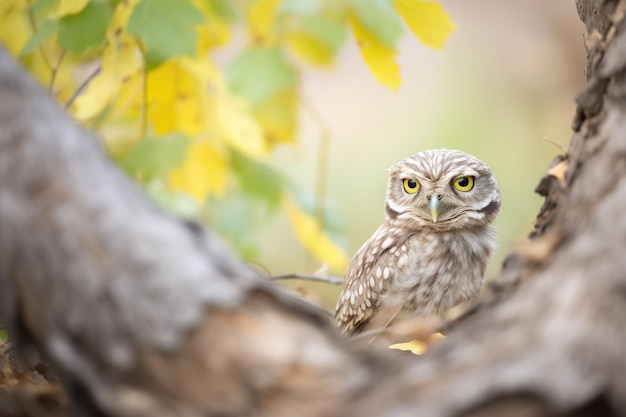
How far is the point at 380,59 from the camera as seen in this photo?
1658 millimetres

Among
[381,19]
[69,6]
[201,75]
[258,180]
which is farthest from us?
[258,180]

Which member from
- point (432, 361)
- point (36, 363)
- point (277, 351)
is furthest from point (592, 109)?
point (36, 363)

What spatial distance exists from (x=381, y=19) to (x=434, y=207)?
64cm

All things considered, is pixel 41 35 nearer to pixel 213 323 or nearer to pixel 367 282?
pixel 213 323

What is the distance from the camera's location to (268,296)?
865 mm

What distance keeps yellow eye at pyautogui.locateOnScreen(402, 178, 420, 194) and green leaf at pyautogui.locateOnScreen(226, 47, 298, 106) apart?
45cm

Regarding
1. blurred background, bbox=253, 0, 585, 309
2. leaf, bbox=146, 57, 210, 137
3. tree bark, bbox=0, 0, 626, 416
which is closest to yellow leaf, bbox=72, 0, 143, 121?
leaf, bbox=146, 57, 210, 137

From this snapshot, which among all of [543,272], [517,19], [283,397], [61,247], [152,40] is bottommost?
[283,397]

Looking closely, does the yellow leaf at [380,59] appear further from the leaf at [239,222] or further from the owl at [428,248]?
the leaf at [239,222]

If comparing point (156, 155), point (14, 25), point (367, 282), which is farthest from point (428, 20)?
point (14, 25)

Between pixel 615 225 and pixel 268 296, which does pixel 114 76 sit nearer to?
pixel 268 296

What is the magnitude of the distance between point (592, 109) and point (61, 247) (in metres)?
0.78

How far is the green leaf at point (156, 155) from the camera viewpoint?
1.63 meters

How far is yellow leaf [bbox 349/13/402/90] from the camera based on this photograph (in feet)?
5.39
